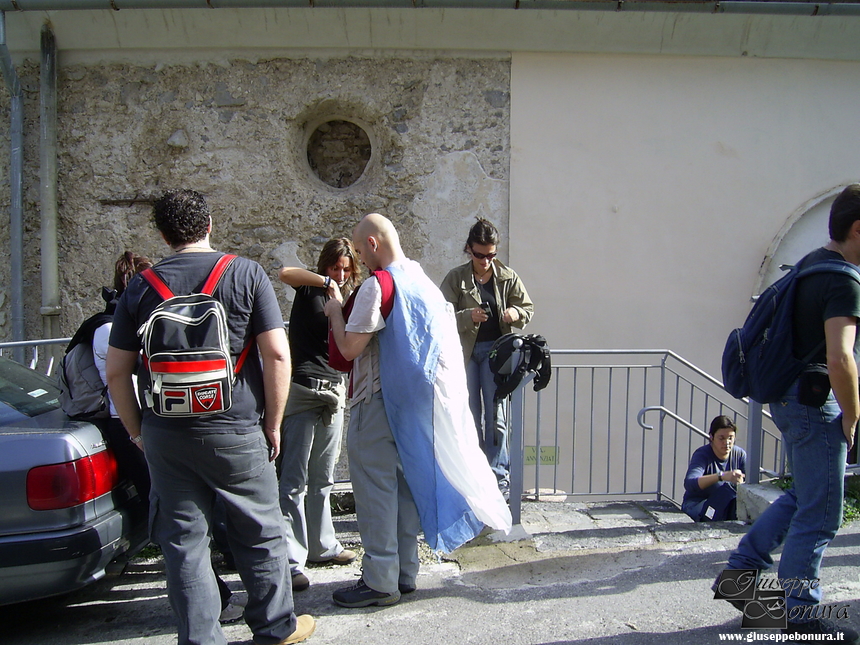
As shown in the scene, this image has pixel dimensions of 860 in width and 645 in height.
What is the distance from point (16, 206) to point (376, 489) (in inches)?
207

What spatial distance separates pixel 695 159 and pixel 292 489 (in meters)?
5.20

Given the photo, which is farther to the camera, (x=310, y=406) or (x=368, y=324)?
(x=310, y=406)

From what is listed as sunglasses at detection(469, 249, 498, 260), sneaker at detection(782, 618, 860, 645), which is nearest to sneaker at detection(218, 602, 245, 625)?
sneaker at detection(782, 618, 860, 645)

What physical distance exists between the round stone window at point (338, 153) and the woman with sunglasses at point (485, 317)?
266 cm

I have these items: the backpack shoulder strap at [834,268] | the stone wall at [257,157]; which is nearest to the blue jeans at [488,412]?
the backpack shoulder strap at [834,268]

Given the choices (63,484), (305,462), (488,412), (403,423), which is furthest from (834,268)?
(63,484)

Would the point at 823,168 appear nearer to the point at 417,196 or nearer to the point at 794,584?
the point at 417,196

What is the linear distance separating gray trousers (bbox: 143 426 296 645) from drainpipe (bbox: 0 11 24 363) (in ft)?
15.9

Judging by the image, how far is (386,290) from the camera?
111 inches

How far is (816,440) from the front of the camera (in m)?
2.51

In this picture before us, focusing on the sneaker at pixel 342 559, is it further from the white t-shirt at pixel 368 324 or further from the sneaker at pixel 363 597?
the white t-shirt at pixel 368 324

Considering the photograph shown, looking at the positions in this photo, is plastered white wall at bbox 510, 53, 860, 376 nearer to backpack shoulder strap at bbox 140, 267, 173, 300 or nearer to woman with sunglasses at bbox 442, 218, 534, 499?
woman with sunglasses at bbox 442, 218, 534, 499

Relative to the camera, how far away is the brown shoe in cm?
259

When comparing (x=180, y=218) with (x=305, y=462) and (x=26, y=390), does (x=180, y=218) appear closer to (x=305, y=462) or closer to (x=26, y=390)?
(x=305, y=462)
